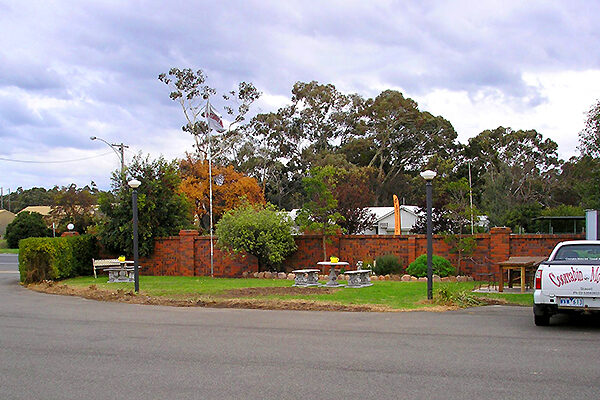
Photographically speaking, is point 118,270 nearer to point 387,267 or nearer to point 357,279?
point 357,279

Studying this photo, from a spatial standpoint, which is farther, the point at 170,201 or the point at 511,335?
the point at 170,201

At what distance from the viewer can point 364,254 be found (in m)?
24.8

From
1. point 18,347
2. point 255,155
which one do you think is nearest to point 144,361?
point 18,347

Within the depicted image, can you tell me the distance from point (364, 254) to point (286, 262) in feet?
11.2

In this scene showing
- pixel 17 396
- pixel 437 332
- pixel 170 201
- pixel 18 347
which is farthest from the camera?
pixel 170 201

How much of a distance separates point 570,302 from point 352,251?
14266 mm

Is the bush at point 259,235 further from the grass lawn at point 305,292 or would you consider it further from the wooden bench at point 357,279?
the wooden bench at point 357,279

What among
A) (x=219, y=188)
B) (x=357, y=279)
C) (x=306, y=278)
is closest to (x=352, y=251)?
(x=306, y=278)

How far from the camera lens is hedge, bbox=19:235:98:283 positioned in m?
23.6

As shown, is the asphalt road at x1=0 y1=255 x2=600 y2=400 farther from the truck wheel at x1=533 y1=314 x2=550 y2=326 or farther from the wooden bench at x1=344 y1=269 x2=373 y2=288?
the wooden bench at x1=344 y1=269 x2=373 y2=288

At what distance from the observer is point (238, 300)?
54.0ft

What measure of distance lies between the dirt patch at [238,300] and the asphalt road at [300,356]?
87 cm

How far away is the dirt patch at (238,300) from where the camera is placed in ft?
49.2

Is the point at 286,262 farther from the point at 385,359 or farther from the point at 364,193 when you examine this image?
the point at 385,359
